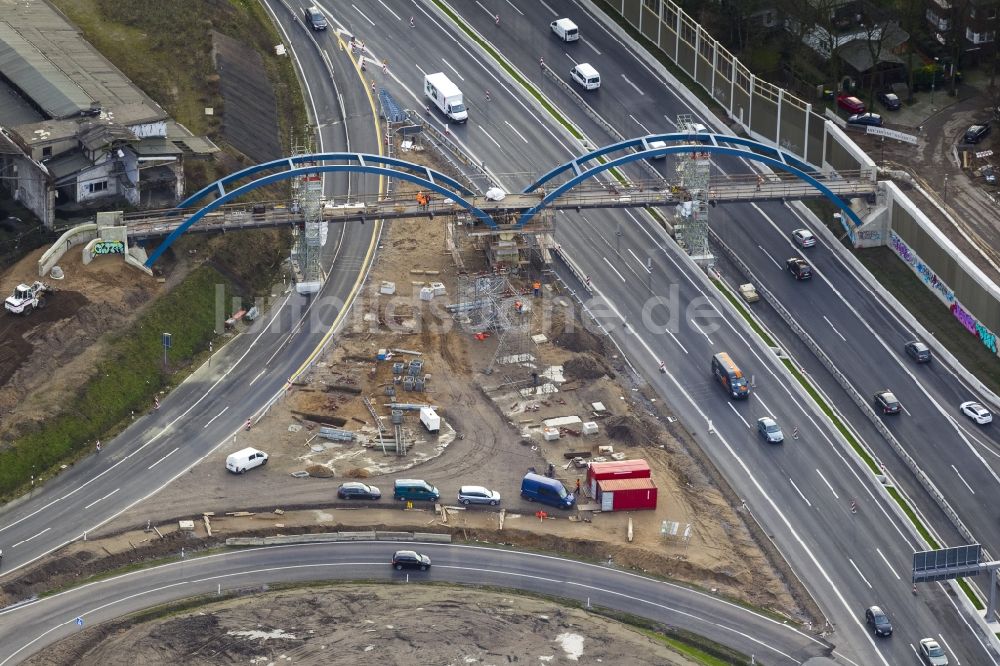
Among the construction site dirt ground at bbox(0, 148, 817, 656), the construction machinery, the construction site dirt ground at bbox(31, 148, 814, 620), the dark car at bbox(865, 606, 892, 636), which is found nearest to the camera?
the dark car at bbox(865, 606, 892, 636)

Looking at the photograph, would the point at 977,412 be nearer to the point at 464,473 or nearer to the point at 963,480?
the point at 963,480

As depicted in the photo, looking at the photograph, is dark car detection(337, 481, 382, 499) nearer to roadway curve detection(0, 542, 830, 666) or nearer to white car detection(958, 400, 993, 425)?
roadway curve detection(0, 542, 830, 666)

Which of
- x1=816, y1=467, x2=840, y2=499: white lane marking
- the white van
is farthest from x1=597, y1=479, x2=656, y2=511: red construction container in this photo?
the white van

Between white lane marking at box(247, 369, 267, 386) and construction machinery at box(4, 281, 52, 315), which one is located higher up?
construction machinery at box(4, 281, 52, 315)

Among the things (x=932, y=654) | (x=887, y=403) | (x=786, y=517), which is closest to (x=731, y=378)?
(x=887, y=403)

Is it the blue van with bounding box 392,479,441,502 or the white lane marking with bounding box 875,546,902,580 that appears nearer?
the white lane marking with bounding box 875,546,902,580

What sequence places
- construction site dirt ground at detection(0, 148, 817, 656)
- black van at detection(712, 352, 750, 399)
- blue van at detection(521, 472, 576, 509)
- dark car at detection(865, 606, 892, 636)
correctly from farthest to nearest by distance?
black van at detection(712, 352, 750, 399)
blue van at detection(521, 472, 576, 509)
construction site dirt ground at detection(0, 148, 817, 656)
dark car at detection(865, 606, 892, 636)
